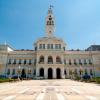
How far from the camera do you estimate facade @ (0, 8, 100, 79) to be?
245ft

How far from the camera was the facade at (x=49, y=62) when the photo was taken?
74.8 metres

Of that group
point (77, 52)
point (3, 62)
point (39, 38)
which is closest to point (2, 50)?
point (3, 62)

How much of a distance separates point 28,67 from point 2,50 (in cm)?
1466

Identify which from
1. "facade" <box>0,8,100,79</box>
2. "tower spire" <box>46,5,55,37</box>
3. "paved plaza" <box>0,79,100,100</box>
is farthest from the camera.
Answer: "tower spire" <box>46,5,55,37</box>

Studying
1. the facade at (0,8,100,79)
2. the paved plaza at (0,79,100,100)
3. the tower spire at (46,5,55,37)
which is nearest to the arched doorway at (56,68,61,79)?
the facade at (0,8,100,79)

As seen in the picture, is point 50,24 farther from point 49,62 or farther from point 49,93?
point 49,93

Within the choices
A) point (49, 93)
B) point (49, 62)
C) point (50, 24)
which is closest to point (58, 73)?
point (49, 62)

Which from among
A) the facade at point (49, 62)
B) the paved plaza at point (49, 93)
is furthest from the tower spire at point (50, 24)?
the paved plaza at point (49, 93)

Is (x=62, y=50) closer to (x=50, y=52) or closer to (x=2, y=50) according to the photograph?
(x=50, y=52)

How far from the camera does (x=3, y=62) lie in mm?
79188

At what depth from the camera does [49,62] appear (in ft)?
249

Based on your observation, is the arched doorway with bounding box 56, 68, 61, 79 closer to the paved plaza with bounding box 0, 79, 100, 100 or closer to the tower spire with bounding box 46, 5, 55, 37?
the tower spire with bounding box 46, 5, 55, 37

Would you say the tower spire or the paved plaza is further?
the tower spire

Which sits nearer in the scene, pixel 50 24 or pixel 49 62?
pixel 49 62
